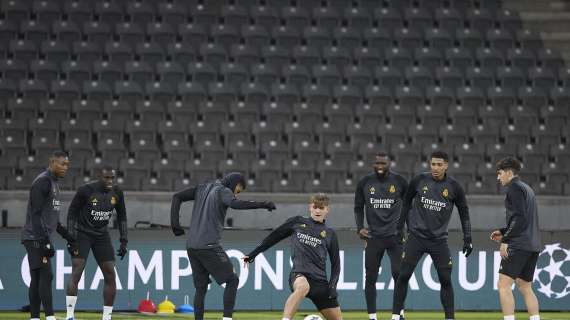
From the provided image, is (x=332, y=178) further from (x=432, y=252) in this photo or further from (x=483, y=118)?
(x=432, y=252)

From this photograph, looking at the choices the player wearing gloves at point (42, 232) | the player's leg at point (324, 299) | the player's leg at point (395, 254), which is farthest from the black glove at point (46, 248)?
the player's leg at point (395, 254)

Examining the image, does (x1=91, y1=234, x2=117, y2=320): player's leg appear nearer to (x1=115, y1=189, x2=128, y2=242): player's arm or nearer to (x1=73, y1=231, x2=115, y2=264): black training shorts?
(x1=73, y1=231, x2=115, y2=264): black training shorts

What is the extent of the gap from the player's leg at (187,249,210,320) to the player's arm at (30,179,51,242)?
1786mm

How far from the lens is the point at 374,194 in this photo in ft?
44.5

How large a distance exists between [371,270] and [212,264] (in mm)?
2608

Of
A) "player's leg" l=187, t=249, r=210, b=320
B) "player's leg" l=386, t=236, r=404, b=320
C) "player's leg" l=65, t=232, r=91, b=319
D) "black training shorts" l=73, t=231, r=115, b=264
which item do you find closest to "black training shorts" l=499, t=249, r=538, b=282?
"player's leg" l=386, t=236, r=404, b=320

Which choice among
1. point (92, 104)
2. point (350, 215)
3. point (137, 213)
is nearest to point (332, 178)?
point (350, 215)

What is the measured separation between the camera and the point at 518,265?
1202cm

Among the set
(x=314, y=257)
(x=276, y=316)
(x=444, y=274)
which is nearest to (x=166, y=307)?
(x=276, y=316)

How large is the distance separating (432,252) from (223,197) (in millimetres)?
2778

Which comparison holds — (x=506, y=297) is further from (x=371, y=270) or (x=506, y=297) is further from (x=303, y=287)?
(x=303, y=287)

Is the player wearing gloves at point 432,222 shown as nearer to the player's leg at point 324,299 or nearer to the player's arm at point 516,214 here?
the player's arm at point 516,214

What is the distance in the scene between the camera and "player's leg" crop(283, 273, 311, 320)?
10547 millimetres

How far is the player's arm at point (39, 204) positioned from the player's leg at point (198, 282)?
5.86 ft
